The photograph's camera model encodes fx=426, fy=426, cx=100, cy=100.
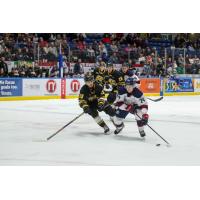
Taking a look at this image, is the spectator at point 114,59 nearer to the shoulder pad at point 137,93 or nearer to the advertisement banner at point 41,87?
the advertisement banner at point 41,87

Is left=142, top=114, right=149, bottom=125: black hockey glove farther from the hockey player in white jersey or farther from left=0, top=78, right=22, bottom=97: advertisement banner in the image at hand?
left=0, top=78, right=22, bottom=97: advertisement banner

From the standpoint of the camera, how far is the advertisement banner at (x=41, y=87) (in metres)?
12.8

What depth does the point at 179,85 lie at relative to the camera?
647 inches

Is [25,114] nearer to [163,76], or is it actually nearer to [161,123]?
[161,123]

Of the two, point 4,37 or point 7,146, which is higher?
point 4,37

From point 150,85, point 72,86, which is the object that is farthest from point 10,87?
point 150,85

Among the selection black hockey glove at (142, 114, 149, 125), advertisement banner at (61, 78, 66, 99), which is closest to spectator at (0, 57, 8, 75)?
advertisement banner at (61, 78, 66, 99)

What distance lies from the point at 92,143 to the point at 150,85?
10328mm

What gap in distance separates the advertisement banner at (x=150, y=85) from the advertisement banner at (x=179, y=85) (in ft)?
1.37

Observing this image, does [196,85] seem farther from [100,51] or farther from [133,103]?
[133,103]
